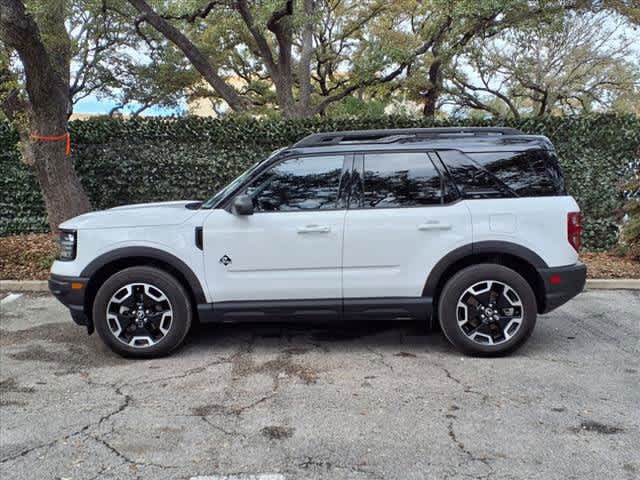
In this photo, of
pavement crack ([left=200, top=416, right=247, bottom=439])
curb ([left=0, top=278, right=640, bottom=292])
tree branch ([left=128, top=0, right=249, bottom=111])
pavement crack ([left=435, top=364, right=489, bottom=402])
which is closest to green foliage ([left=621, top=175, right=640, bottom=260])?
curb ([left=0, top=278, right=640, bottom=292])

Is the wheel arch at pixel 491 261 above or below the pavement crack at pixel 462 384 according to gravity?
above

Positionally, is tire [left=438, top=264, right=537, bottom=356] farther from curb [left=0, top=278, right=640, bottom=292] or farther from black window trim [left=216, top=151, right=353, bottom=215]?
curb [left=0, top=278, right=640, bottom=292]

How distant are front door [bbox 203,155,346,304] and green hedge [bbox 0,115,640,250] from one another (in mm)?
4809

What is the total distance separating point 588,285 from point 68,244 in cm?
631

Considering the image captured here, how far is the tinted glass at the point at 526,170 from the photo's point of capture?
4676 millimetres

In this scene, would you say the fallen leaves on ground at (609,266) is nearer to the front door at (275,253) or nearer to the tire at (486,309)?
the tire at (486,309)

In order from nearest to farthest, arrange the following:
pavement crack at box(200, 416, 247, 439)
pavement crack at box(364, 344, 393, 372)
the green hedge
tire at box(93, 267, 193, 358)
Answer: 1. pavement crack at box(200, 416, 247, 439)
2. pavement crack at box(364, 344, 393, 372)
3. tire at box(93, 267, 193, 358)
4. the green hedge

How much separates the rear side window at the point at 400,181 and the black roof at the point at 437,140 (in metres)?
0.11

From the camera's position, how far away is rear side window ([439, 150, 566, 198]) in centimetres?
468

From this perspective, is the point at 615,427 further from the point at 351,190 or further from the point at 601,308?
the point at 601,308

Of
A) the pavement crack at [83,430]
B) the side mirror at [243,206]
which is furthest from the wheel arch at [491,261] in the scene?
the pavement crack at [83,430]

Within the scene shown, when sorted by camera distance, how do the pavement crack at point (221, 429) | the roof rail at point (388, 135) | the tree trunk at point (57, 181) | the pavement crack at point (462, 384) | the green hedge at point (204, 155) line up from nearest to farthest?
the pavement crack at point (221, 429), the pavement crack at point (462, 384), the roof rail at point (388, 135), the tree trunk at point (57, 181), the green hedge at point (204, 155)

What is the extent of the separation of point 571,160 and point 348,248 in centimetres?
594

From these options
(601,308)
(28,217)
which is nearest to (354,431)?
(601,308)
